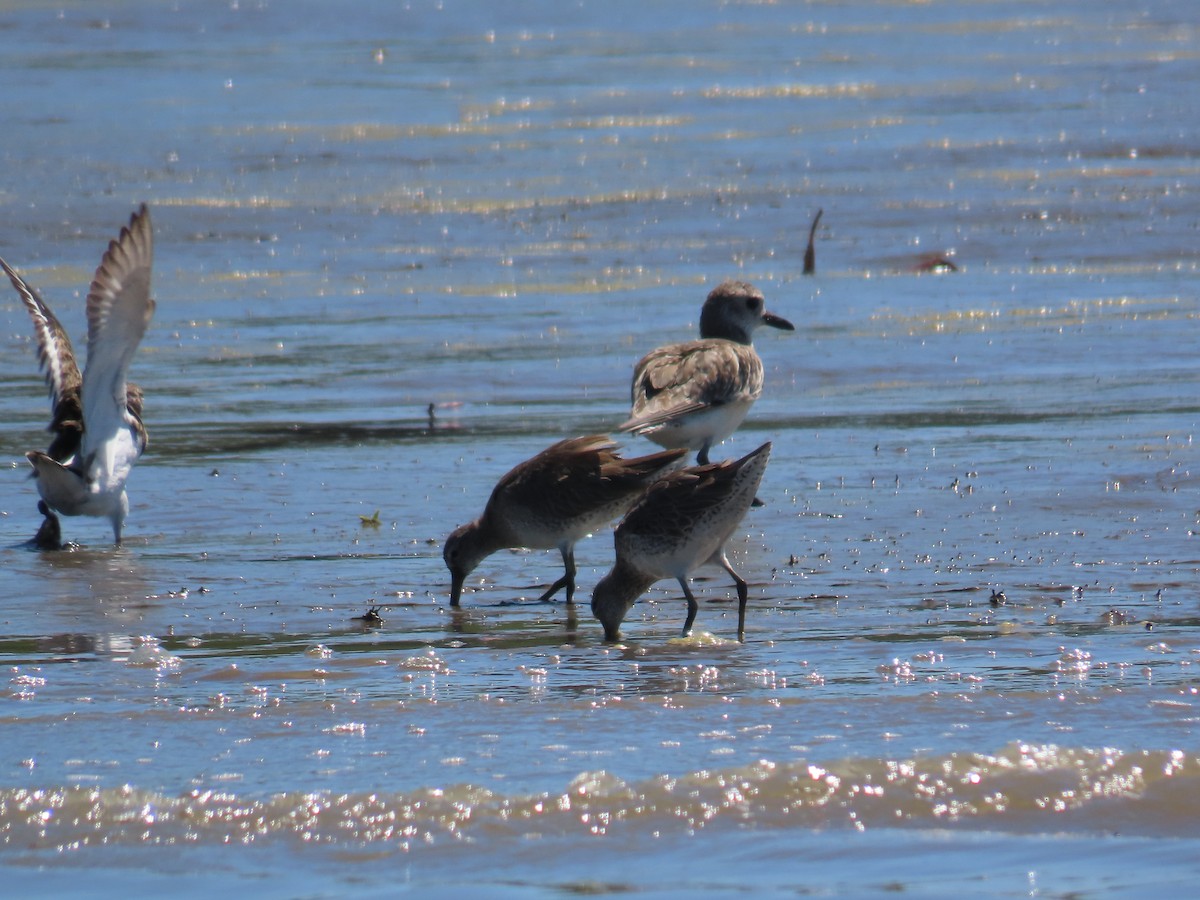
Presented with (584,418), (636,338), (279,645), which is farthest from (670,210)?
(279,645)

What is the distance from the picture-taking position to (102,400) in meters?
8.73

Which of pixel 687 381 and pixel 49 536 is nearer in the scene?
pixel 49 536

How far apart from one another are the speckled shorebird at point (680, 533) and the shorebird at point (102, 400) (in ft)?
8.38

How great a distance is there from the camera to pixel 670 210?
17.1 meters

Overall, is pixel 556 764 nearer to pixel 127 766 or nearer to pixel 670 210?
pixel 127 766

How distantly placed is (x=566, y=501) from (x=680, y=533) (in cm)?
82

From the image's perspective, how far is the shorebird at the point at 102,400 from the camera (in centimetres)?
823

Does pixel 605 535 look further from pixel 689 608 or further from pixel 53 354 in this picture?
pixel 53 354

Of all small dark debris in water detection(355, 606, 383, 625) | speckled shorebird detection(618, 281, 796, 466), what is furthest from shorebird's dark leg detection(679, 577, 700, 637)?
speckled shorebird detection(618, 281, 796, 466)

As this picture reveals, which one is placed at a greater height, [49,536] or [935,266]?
[935,266]

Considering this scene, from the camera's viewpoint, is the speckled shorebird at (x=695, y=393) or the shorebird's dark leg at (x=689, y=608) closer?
the shorebird's dark leg at (x=689, y=608)

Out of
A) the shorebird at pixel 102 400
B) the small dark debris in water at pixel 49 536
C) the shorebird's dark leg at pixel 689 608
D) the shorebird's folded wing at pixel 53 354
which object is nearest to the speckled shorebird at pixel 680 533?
the shorebird's dark leg at pixel 689 608

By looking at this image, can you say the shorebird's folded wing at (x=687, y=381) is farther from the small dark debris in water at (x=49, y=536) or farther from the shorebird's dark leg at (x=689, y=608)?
the small dark debris in water at (x=49, y=536)

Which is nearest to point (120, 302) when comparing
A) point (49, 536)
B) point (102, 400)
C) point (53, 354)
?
point (102, 400)
